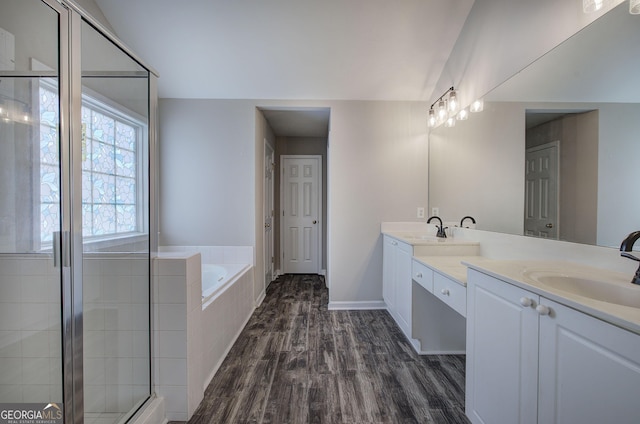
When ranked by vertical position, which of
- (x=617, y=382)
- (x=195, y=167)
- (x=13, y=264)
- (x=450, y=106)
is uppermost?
(x=450, y=106)

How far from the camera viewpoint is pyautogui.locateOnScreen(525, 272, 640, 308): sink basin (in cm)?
86

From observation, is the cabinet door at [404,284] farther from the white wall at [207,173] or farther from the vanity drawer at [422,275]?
the white wall at [207,173]

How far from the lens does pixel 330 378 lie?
63.1 inches

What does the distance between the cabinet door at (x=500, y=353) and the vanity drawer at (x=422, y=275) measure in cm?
44

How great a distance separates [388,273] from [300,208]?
6.64 ft

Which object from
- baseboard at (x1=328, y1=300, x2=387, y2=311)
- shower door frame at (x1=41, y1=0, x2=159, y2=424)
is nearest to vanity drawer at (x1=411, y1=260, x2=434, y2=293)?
baseboard at (x1=328, y1=300, x2=387, y2=311)

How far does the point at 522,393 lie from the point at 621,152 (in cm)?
102

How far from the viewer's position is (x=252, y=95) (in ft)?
8.82

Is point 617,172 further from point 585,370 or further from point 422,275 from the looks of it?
point 422,275

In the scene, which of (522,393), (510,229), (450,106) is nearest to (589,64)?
(510,229)

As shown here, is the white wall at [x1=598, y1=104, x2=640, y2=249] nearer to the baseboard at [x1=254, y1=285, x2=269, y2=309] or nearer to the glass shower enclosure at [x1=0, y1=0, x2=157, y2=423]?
the glass shower enclosure at [x1=0, y1=0, x2=157, y2=423]

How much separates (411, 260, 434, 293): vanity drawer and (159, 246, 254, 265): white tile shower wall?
170 centimetres

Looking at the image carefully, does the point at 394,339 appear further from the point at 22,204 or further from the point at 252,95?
the point at 252,95

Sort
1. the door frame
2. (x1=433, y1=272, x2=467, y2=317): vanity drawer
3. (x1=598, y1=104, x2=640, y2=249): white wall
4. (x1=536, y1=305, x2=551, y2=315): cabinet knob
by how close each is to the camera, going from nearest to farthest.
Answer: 1. (x1=536, y1=305, x2=551, y2=315): cabinet knob
2. (x1=598, y1=104, x2=640, y2=249): white wall
3. (x1=433, y1=272, x2=467, y2=317): vanity drawer
4. the door frame
